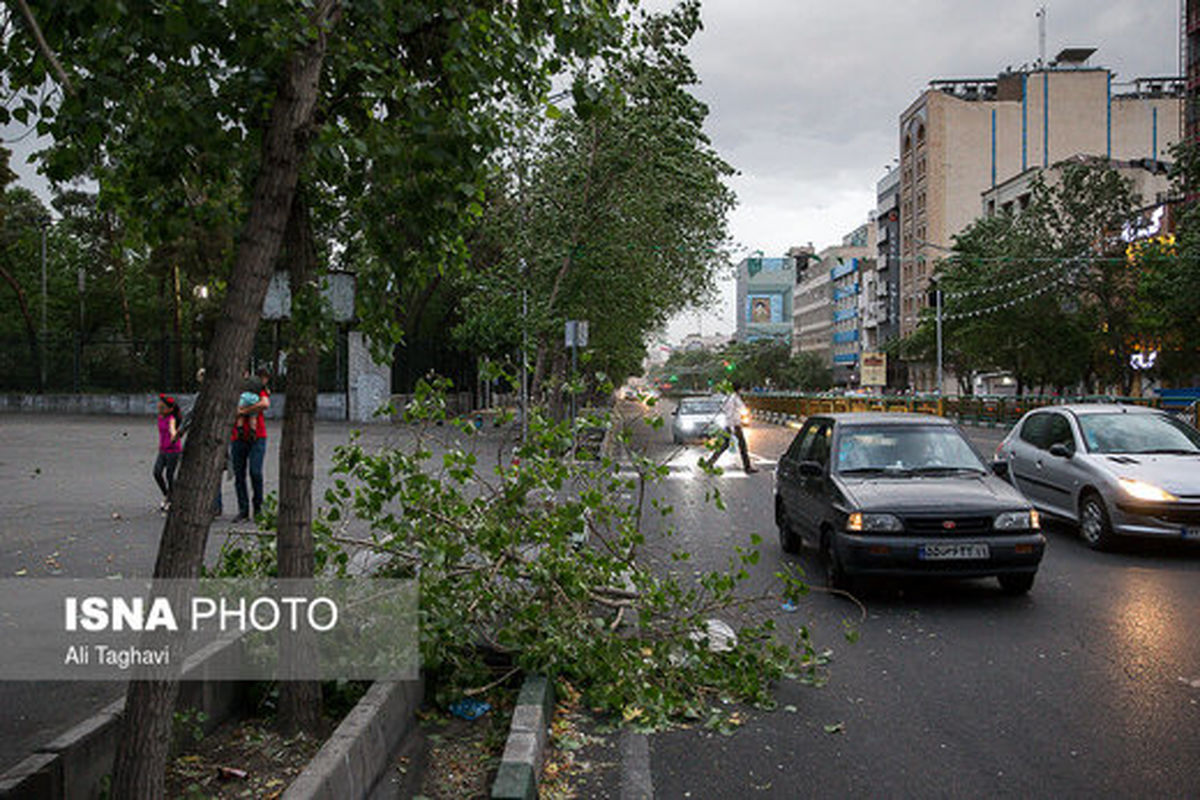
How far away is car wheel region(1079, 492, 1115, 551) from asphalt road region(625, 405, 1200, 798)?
1.29m

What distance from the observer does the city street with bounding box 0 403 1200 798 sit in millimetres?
4516

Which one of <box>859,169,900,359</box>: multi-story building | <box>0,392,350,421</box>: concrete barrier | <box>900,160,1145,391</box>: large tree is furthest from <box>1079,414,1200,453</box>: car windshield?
<box>859,169,900,359</box>: multi-story building

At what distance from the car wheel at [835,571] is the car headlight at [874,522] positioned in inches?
12.6

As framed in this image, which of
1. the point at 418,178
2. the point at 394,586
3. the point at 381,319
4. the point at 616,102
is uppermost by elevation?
the point at 616,102

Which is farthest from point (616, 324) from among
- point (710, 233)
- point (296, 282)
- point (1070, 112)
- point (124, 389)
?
point (1070, 112)

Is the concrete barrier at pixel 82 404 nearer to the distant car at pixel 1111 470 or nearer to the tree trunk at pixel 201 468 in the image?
the distant car at pixel 1111 470

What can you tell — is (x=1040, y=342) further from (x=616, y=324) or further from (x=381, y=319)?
(x=381, y=319)

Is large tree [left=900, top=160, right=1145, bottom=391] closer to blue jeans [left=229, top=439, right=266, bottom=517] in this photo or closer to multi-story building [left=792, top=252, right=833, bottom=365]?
blue jeans [left=229, top=439, right=266, bottom=517]

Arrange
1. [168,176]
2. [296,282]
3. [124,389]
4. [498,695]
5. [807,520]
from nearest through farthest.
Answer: [168,176]
[296,282]
[498,695]
[807,520]
[124,389]

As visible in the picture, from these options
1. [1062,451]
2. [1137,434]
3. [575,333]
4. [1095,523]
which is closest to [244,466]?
[1062,451]

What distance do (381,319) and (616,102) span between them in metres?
1.48

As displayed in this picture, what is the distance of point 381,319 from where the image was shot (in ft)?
14.9

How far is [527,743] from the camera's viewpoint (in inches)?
174

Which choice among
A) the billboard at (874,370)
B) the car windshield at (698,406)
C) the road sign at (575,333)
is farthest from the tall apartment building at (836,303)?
the road sign at (575,333)
